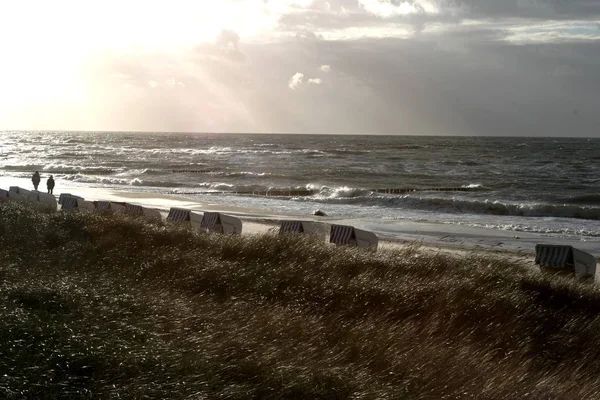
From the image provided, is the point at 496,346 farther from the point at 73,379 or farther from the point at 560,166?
the point at 560,166

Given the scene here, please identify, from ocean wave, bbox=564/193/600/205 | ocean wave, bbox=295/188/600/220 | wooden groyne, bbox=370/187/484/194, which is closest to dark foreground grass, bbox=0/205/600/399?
ocean wave, bbox=295/188/600/220

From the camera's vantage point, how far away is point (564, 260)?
615 inches

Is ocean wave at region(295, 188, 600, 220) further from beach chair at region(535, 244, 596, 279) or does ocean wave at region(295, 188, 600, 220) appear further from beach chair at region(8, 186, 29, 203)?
beach chair at region(535, 244, 596, 279)

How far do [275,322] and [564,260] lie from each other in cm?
913

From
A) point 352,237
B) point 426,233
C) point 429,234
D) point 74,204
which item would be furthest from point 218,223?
point 426,233

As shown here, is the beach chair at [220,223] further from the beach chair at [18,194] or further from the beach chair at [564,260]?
the beach chair at [18,194]

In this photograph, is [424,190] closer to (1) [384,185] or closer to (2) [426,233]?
(1) [384,185]

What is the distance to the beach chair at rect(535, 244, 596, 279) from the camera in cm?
1542

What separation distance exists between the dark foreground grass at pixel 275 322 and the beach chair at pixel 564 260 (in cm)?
190

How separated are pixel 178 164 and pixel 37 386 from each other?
239 feet

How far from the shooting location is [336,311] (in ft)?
33.3

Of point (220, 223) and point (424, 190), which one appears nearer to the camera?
point (220, 223)

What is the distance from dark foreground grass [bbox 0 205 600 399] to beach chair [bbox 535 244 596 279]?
1.90 metres

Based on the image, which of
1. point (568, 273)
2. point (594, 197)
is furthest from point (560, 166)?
point (568, 273)
